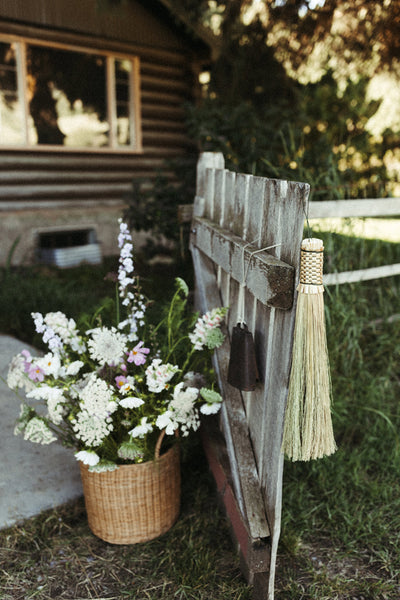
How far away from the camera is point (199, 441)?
2.55 metres

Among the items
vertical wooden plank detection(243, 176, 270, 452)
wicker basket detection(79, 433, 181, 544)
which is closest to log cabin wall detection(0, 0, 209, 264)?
wicker basket detection(79, 433, 181, 544)

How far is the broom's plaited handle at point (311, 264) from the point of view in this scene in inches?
52.4

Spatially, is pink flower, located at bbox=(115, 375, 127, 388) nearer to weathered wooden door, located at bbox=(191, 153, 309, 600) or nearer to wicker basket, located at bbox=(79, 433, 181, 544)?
wicker basket, located at bbox=(79, 433, 181, 544)

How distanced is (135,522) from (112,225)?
586cm

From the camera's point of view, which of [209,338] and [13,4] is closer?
[209,338]

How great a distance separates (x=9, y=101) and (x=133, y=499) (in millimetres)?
6087

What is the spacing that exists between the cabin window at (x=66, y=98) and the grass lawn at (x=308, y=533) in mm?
5213

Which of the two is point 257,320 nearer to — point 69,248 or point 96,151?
point 69,248

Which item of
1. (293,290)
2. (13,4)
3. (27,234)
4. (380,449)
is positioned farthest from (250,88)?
(293,290)

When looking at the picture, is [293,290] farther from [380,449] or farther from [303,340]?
[380,449]

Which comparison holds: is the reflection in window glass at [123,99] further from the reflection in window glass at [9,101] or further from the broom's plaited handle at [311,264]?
the broom's plaited handle at [311,264]

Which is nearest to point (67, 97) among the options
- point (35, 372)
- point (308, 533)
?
point (35, 372)

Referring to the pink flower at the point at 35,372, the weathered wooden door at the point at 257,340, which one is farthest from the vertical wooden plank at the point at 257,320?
the pink flower at the point at 35,372

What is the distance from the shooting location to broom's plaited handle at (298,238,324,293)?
4.37 feet
